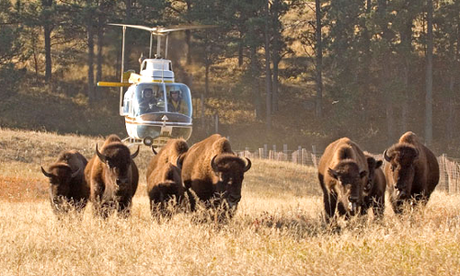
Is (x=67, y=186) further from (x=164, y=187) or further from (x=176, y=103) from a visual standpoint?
(x=176, y=103)

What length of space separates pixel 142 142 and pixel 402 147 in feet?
47.3

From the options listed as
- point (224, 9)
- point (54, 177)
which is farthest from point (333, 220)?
point (224, 9)

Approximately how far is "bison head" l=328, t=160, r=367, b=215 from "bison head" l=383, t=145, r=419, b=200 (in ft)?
4.22

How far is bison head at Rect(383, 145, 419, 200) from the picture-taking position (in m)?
13.5

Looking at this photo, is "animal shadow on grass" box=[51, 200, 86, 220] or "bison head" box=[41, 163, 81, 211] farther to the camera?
"bison head" box=[41, 163, 81, 211]

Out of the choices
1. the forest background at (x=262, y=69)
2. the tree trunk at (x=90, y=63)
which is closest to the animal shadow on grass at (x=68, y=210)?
the forest background at (x=262, y=69)

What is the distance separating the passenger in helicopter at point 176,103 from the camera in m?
26.7

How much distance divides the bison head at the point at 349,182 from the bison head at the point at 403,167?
4.22 feet

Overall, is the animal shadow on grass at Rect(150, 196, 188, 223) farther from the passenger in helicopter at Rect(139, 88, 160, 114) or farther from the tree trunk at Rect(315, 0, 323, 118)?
the tree trunk at Rect(315, 0, 323, 118)

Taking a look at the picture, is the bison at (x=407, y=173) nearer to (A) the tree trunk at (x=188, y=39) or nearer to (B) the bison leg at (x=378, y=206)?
(B) the bison leg at (x=378, y=206)

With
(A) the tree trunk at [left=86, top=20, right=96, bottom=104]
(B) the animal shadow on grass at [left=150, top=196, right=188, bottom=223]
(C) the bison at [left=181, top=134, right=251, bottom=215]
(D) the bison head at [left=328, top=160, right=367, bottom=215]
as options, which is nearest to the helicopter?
(C) the bison at [left=181, top=134, right=251, bottom=215]

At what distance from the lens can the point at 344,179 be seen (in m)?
12.2

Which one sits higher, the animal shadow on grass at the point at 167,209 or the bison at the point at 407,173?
the bison at the point at 407,173

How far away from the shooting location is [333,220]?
42.2 ft
